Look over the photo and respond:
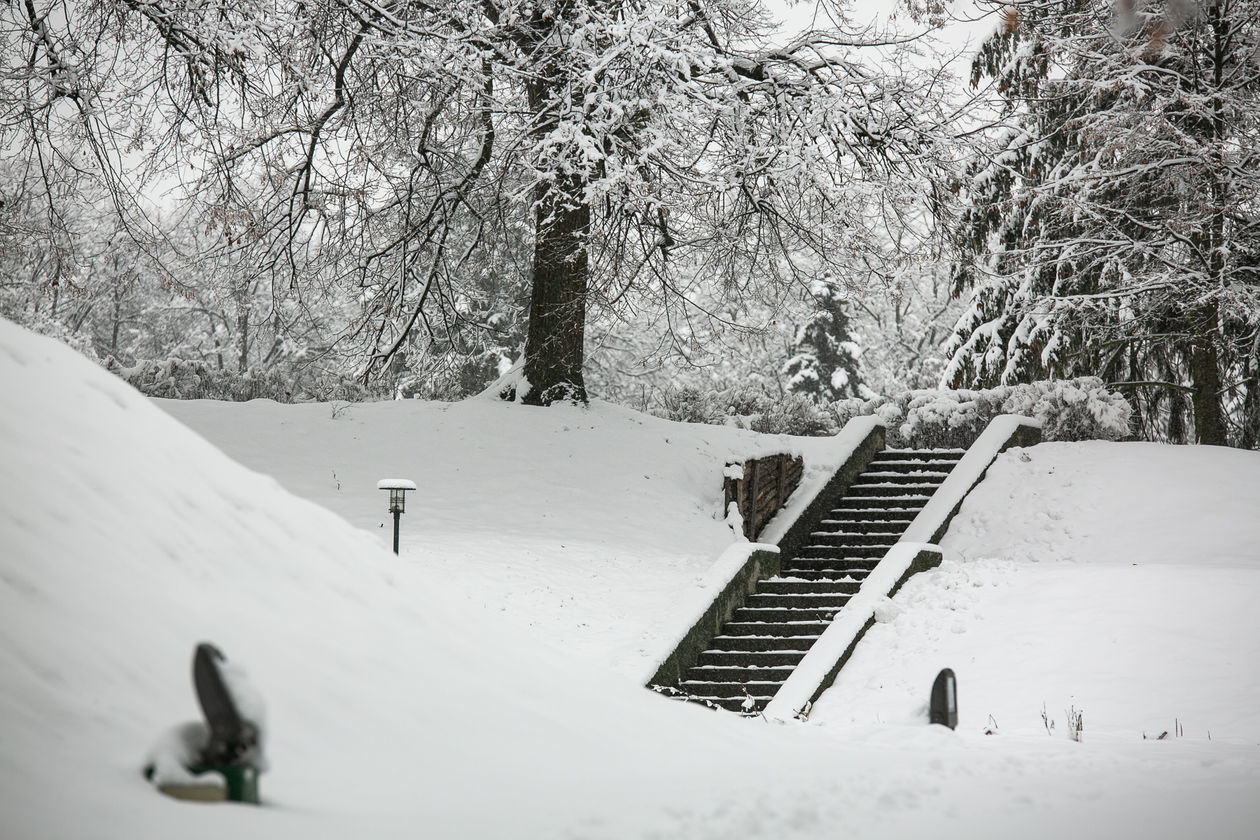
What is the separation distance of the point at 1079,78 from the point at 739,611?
1029cm

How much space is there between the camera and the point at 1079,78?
51.8 feet

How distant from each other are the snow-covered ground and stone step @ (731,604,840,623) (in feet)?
3.26

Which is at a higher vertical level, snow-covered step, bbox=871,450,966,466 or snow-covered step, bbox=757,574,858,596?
snow-covered step, bbox=871,450,966,466

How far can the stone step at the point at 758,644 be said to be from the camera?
10086 mm

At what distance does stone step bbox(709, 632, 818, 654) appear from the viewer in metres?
10.1

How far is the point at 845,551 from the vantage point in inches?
501

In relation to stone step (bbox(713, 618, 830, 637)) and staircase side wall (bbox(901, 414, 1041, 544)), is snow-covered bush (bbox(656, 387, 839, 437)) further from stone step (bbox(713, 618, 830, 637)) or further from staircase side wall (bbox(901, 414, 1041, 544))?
stone step (bbox(713, 618, 830, 637))

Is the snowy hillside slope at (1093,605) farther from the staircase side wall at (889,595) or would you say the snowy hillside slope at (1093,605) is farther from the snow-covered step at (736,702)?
the snow-covered step at (736,702)

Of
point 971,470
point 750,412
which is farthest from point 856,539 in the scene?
point 750,412

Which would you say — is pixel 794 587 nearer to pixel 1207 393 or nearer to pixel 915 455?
pixel 915 455

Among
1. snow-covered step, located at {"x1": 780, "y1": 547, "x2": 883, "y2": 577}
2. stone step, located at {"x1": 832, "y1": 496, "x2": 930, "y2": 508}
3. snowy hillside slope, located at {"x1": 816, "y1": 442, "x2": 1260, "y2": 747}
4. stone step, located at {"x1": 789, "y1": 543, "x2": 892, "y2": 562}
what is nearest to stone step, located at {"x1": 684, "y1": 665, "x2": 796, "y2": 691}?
snowy hillside slope, located at {"x1": 816, "y1": 442, "x2": 1260, "y2": 747}

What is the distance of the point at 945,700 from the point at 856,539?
6803 mm

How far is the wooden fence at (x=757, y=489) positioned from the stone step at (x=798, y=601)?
198 cm

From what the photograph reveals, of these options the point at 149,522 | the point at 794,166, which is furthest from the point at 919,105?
the point at 149,522
